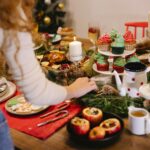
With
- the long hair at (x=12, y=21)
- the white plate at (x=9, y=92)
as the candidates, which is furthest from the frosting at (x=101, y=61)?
the long hair at (x=12, y=21)

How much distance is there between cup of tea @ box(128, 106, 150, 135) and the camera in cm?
108

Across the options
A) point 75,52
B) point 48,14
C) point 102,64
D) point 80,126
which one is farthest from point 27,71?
point 48,14

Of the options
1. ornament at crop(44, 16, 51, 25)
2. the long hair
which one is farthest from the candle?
ornament at crop(44, 16, 51, 25)

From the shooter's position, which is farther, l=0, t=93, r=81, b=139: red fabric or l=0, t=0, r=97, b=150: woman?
l=0, t=93, r=81, b=139: red fabric

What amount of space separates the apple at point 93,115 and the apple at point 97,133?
2.5 inches

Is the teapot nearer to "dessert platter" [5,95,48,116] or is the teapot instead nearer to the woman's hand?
the woman's hand

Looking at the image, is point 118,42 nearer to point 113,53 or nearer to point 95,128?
point 113,53

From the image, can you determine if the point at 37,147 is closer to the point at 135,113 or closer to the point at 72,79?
the point at 135,113

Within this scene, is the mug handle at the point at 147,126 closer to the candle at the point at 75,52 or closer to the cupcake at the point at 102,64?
the cupcake at the point at 102,64

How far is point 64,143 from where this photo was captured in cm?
109

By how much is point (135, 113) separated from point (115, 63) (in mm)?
415

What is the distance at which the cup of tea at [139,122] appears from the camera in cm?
108

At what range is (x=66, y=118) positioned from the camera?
124cm

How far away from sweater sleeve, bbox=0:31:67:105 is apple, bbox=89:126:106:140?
19 centimetres
